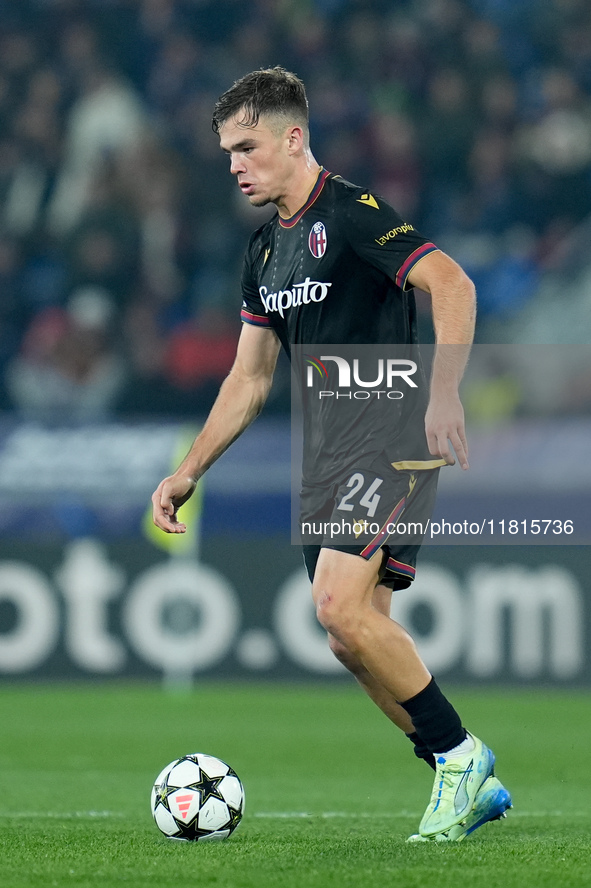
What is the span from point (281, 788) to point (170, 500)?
195 centimetres

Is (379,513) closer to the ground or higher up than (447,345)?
closer to the ground

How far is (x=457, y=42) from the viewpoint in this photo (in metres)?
13.3

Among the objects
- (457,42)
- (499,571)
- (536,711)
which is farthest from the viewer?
(457,42)

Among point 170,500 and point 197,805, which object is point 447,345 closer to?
point 170,500

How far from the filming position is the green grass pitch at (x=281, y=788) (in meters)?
3.55

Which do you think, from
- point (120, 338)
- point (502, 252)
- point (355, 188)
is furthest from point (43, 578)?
point (355, 188)

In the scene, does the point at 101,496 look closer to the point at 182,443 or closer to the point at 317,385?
the point at 182,443

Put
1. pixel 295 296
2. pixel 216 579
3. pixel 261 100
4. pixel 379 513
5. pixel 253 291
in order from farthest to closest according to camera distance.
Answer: pixel 216 579, pixel 253 291, pixel 295 296, pixel 261 100, pixel 379 513

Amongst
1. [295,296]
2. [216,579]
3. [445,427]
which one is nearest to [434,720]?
[445,427]

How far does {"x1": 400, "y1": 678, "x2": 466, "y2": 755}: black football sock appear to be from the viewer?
4.12m

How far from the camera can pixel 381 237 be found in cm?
417

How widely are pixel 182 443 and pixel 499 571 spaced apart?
241cm

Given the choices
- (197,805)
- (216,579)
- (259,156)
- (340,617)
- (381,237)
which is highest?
(259,156)

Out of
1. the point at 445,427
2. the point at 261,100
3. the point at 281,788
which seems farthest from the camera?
the point at 281,788
